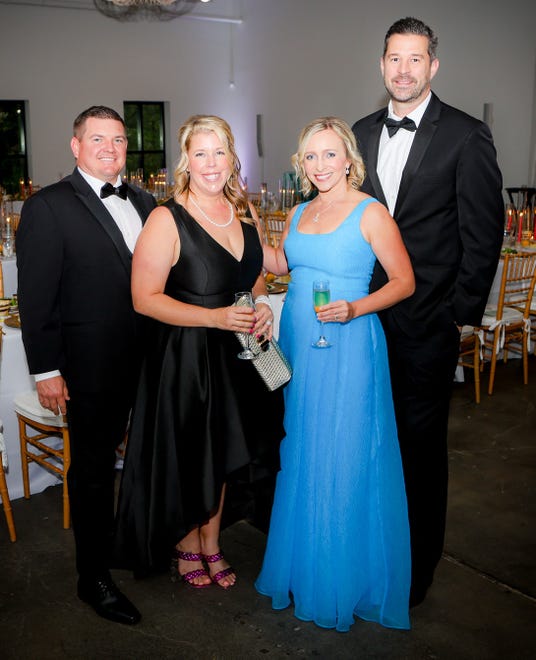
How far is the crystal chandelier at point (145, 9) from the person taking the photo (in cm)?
1305

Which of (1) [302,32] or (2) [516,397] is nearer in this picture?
(2) [516,397]

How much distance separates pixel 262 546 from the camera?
330cm

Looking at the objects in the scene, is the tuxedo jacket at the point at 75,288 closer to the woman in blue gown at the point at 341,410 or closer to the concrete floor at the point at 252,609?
the woman in blue gown at the point at 341,410

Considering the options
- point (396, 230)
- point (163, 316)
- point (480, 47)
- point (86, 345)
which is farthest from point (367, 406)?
point (480, 47)

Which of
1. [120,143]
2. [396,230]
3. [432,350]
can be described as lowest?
[432,350]

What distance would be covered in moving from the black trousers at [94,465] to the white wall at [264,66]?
10.5 meters

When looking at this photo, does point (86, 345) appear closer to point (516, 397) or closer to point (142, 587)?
point (142, 587)

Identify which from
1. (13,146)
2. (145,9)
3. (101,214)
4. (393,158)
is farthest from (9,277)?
(145,9)

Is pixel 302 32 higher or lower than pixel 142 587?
higher

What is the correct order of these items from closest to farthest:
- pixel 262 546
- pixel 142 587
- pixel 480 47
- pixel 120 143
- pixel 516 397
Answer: pixel 120 143 < pixel 142 587 < pixel 262 546 < pixel 516 397 < pixel 480 47

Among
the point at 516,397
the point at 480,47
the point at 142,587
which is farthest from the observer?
the point at 480,47

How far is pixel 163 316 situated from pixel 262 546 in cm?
130

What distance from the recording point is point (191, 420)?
2.64 metres

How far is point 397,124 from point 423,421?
1.06 meters
